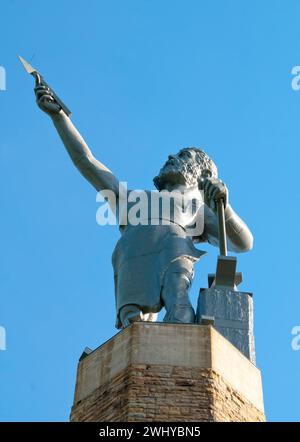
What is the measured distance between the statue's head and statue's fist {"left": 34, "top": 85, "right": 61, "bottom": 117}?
143cm

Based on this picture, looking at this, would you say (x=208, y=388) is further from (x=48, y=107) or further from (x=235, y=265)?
(x=48, y=107)

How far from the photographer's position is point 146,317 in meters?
13.9

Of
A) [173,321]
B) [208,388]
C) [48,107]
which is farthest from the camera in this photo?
[48,107]

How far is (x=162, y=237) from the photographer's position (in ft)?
47.0

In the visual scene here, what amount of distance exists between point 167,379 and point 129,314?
4.70 feet

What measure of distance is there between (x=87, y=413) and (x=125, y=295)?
61.6 inches

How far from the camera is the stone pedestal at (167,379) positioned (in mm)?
12289

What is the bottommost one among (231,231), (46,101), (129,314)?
(129,314)

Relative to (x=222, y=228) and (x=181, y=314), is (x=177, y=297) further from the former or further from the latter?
(x=222, y=228)

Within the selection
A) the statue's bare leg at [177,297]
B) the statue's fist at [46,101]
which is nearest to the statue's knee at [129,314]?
the statue's bare leg at [177,297]

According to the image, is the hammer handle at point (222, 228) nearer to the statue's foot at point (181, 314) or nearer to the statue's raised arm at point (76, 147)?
the statue's foot at point (181, 314)

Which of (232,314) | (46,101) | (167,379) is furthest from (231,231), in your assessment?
(167,379)
